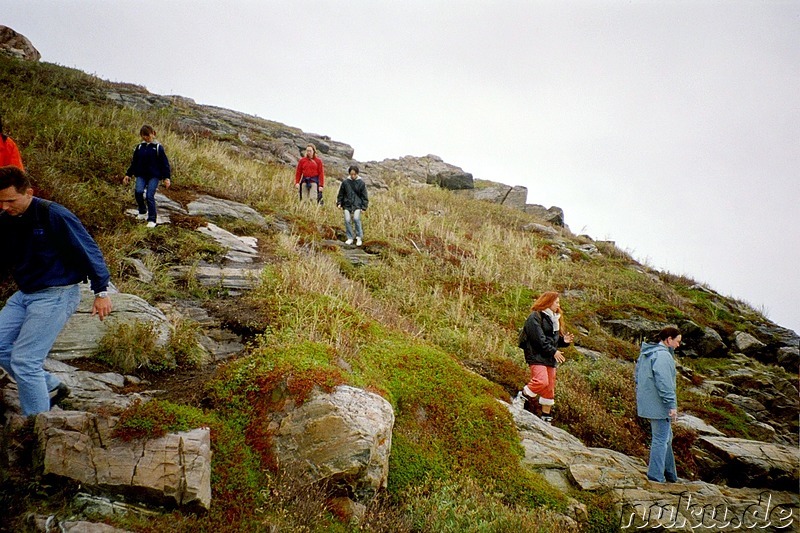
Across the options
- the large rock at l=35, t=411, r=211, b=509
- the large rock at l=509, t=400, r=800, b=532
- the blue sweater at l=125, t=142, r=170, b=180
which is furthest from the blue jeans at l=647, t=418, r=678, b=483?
the blue sweater at l=125, t=142, r=170, b=180

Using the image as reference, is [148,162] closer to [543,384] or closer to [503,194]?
[543,384]

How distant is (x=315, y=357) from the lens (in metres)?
4.89

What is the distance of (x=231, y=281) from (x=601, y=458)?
650 cm

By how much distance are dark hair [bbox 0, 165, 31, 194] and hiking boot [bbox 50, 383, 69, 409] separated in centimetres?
178

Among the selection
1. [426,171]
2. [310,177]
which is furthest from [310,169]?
[426,171]

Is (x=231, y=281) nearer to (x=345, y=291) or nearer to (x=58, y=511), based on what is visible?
(x=345, y=291)

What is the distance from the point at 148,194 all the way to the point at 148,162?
838 millimetres

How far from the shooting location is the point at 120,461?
3.16m

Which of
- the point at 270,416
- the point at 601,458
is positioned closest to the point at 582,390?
the point at 601,458


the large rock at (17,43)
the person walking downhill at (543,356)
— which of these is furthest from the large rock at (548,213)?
the large rock at (17,43)

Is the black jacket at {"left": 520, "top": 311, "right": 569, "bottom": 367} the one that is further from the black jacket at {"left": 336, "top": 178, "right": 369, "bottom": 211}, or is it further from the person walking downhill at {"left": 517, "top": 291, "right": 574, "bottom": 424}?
the black jacket at {"left": 336, "top": 178, "right": 369, "bottom": 211}

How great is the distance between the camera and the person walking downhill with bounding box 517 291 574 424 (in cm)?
652

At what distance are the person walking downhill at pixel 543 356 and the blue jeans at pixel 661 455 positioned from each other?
4.63 ft

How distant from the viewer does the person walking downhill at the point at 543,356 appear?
257 inches
